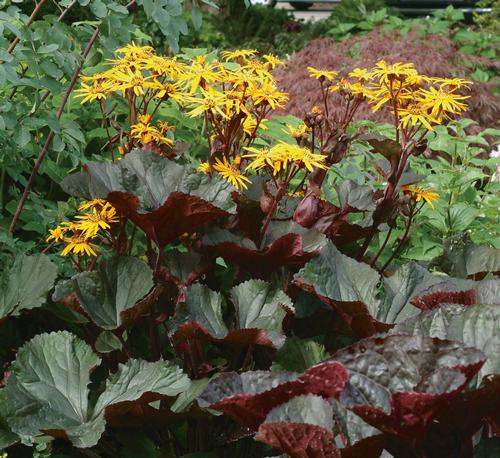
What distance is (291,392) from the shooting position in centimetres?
126

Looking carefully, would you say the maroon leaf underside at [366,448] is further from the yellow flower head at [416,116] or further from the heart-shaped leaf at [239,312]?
the yellow flower head at [416,116]

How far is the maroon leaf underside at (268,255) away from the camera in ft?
5.75

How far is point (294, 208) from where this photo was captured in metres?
2.07

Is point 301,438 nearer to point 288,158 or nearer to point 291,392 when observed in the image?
point 291,392

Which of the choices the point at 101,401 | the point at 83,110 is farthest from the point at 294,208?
the point at 83,110

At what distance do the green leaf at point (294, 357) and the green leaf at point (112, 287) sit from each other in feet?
0.96

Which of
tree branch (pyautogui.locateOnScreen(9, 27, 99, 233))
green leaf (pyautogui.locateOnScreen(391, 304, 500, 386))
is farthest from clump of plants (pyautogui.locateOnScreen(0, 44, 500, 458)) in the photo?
tree branch (pyautogui.locateOnScreen(9, 27, 99, 233))

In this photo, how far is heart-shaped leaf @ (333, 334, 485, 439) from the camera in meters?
1.12

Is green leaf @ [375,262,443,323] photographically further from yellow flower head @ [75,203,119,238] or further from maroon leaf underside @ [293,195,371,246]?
yellow flower head @ [75,203,119,238]

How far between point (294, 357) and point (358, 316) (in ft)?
0.52

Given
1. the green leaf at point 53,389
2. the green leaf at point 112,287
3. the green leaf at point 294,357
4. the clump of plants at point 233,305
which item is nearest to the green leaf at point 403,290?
the clump of plants at point 233,305

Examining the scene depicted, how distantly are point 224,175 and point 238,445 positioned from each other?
0.60 metres

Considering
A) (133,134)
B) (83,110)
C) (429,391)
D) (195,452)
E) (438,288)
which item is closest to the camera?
(429,391)

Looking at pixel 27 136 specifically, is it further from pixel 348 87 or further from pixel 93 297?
pixel 348 87
